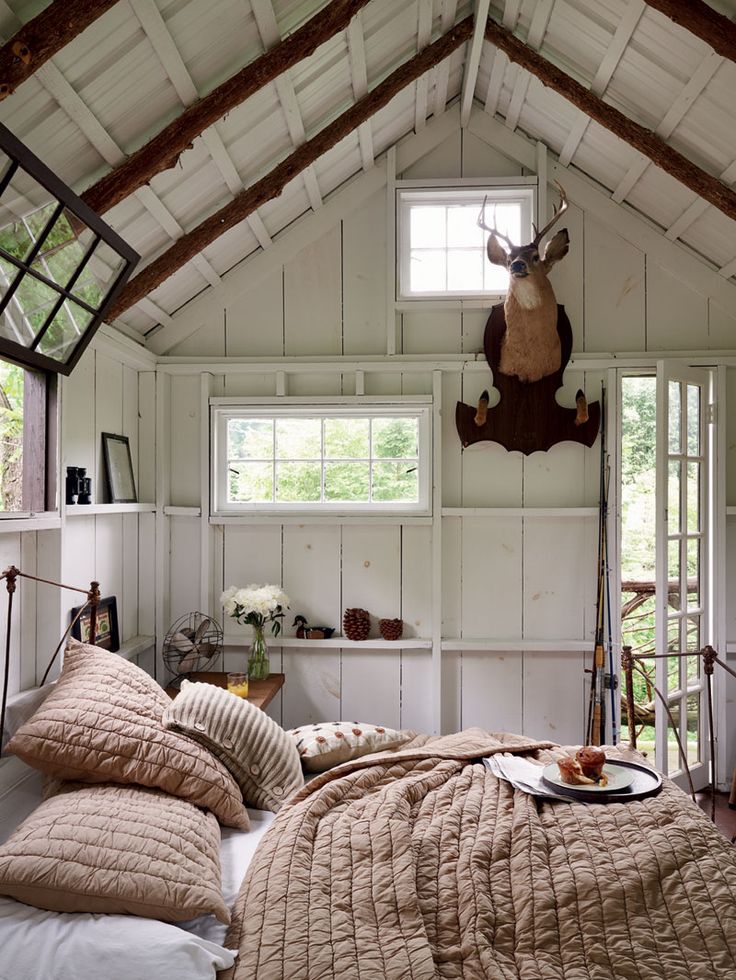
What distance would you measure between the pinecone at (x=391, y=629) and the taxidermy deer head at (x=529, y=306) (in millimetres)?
1445

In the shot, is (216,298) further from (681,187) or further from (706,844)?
(706,844)

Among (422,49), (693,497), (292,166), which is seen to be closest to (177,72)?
(292,166)

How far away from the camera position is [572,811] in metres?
2.17

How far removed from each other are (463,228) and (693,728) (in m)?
2.94

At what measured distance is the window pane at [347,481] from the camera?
12.9 feet

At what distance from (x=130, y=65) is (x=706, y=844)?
9.24 ft

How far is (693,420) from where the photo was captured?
3.76 m

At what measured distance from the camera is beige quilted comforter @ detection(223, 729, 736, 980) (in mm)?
1566

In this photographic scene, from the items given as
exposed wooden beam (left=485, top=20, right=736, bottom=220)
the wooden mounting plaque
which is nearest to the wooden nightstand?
the wooden mounting plaque

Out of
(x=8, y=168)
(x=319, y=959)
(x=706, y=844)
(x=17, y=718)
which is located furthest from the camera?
(x=17, y=718)

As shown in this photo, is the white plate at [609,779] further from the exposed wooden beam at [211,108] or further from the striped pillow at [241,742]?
the exposed wooden beam at [211,108]

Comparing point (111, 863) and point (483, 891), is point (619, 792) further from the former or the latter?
point (111, 863)

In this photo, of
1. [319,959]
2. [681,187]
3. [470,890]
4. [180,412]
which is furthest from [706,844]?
[180,412]

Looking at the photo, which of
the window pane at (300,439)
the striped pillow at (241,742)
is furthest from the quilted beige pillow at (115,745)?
the window pane at (300,439)
